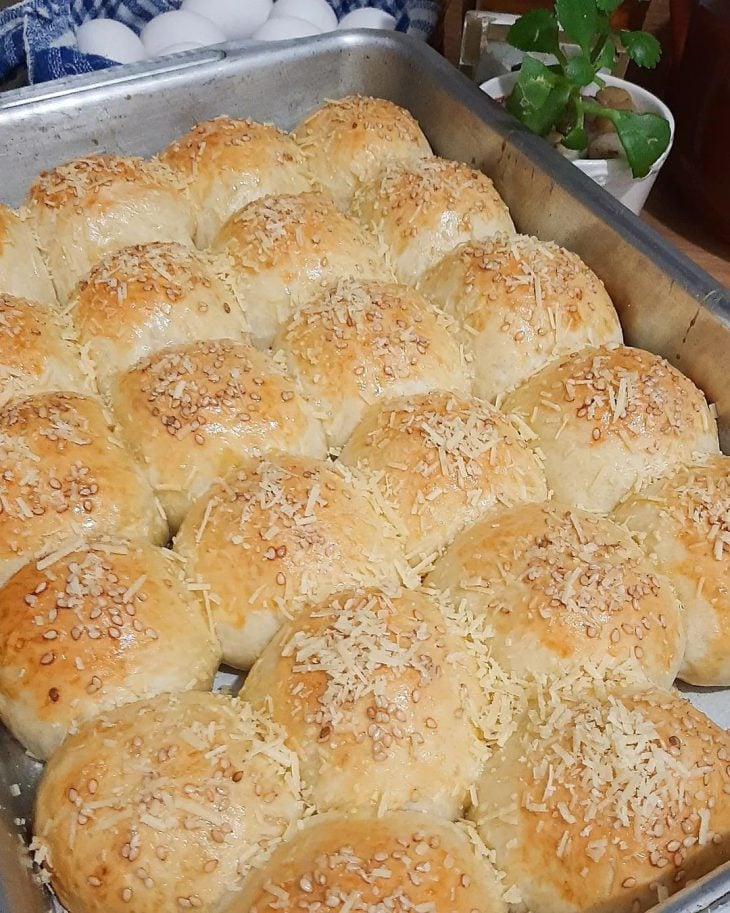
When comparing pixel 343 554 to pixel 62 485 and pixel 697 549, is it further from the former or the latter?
pixel 697 549

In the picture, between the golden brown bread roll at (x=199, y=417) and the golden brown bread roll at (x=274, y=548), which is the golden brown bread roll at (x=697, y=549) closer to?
the golden brown bread roll at (x=274, y=548)

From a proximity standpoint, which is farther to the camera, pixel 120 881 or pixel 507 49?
pixel 507 49

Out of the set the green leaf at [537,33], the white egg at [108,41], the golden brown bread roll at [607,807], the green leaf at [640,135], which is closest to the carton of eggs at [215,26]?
the white egg at [108,41]

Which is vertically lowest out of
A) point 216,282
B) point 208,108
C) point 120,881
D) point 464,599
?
point 120,881

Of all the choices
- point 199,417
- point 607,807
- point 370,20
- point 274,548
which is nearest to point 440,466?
point 274,548

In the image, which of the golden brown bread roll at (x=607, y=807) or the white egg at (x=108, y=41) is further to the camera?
the white egg at (x=108, y=41)

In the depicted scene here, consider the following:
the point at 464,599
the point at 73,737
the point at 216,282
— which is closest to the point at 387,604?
the point at 464,599

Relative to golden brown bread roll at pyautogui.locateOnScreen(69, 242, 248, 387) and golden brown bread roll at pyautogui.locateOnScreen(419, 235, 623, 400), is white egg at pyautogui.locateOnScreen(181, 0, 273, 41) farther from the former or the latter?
golden brown bread roll at pyautogui.locateOnScreen(419, 235, 623, 400)

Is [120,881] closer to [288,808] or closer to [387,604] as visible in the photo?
[288,808]
